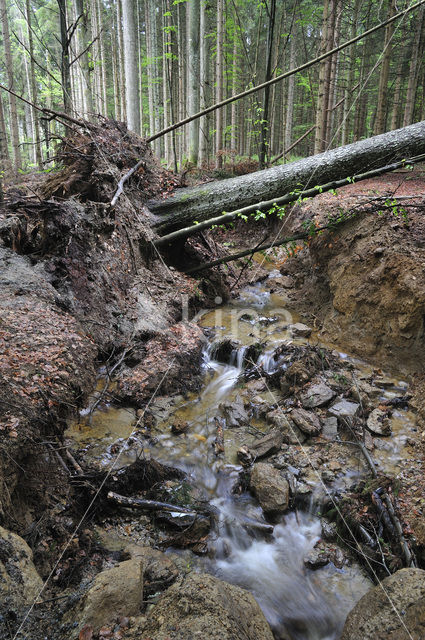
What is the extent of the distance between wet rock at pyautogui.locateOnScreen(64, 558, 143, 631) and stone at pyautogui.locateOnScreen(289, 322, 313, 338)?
5895mm

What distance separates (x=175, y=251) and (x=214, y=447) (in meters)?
5.61

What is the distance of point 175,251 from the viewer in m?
9.22

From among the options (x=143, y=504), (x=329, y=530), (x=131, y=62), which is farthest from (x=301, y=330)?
(x=131, y=62)

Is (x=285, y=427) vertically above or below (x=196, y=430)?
above

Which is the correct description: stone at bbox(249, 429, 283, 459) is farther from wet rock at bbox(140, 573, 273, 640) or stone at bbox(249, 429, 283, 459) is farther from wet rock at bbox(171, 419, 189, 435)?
wet rock at bbox(140, 573, 273, 640)

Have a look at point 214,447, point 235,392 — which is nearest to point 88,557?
point 214,447

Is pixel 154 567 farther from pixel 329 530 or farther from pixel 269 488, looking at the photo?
pixel 329 530

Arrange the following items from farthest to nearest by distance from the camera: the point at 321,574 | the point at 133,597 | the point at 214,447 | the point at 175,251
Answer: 1. the point at 175,251
2. the point at 214,447
3. the point at 321,574
4. the point at 133,597

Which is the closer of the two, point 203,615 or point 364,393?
point 203,615

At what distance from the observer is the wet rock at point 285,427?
17.1 ft

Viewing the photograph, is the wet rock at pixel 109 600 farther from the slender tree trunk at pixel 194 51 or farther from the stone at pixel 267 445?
the slender tree trunk at pixel 194 51

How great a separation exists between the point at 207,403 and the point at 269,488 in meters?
2.12

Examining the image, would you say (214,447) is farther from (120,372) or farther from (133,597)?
(133,597)

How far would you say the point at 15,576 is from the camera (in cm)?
227
